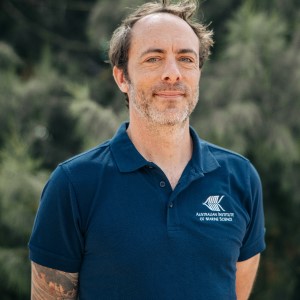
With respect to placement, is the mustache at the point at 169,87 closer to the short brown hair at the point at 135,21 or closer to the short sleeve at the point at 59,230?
the short brown hair at the point at 135,21

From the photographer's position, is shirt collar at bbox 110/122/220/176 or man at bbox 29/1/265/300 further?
shirt collar at bbox 110/122/220/176

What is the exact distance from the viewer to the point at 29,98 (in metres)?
4.89

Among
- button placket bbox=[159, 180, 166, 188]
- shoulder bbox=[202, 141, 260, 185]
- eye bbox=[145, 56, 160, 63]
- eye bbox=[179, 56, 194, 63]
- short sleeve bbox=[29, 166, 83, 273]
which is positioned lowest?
short sleeve bbox=[29, 166, 83, 273]

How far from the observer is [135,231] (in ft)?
5.28

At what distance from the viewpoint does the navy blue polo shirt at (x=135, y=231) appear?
62.9 inches

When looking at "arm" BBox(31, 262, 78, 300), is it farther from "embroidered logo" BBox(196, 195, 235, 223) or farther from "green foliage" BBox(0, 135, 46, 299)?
"green foliage" BBox(0, 135, 46, 299)

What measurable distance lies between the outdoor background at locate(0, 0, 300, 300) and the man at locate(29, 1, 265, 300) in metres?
2.42

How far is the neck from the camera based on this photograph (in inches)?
69.2

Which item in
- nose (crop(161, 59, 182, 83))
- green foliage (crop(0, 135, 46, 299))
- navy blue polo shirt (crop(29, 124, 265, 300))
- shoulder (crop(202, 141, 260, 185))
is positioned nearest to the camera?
navy blue polo shirt (crop(29, 124, 265, 300))

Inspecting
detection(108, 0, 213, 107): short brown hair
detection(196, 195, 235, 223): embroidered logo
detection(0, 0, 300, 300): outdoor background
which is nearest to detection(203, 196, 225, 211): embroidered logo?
detection(196, 195, 235, 223): embroidered logo

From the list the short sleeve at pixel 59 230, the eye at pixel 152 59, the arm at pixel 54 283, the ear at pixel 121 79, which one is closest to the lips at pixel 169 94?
the eye at pixel 152 59

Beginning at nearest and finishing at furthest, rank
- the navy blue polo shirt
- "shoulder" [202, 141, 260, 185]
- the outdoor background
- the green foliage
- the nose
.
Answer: the navy blue polo shirt → the nose → "shoulder" [202, 141, 260, 185] → the green foliage → the outdoor background

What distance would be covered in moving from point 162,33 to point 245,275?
2.63 ft

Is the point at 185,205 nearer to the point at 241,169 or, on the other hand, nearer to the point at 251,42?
the point at 241,169
